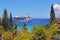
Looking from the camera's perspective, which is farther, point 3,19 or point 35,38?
point 3,19

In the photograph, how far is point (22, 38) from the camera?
49.3 feet

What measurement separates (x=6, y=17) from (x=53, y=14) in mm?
8055

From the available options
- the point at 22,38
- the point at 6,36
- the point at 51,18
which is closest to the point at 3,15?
the point at 51,18

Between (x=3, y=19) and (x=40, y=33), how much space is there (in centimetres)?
2541

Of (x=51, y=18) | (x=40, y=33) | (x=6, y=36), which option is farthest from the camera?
(x=51, y=18)

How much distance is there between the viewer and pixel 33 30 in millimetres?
14453

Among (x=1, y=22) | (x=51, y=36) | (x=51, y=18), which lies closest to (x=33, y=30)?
(x=51, y=36)

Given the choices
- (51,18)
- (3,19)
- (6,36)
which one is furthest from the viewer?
(3,19)

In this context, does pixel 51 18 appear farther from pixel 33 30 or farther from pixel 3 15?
pixel 33 30

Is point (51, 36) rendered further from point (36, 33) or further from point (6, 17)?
point (6, 17)

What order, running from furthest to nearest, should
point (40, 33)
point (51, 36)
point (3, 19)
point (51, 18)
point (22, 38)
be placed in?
point (3, 19) → point (51, 18) → point (51, 36) → point (22, 38) → point (40, 33)

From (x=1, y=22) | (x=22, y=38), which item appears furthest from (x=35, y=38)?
(x=1, y=22)

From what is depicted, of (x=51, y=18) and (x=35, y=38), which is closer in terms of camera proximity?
(x=35, y=38)

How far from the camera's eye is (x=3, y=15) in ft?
129
